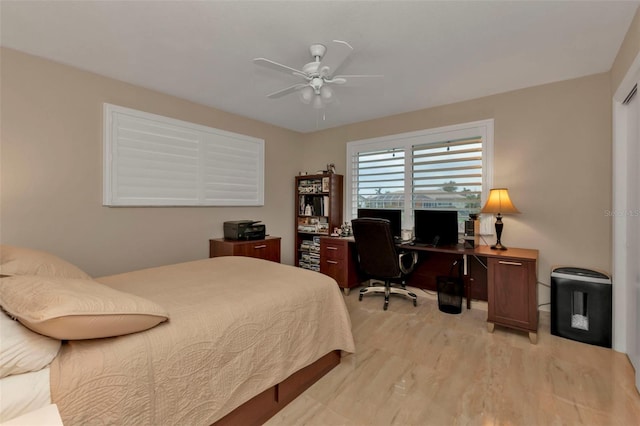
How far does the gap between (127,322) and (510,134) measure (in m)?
3.73

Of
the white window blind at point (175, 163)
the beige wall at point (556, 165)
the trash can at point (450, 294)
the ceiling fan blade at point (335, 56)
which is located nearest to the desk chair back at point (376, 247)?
the trash can at point (450, 294)

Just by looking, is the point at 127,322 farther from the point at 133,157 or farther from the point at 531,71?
the point at 531,71

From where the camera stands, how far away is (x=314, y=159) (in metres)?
4.86

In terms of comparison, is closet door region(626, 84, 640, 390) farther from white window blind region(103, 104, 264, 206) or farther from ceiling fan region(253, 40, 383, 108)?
white window blind region(103, 104, 264, 206)

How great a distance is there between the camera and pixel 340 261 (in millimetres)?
3822

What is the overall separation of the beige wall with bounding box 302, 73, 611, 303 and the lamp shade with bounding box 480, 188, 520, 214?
279mm

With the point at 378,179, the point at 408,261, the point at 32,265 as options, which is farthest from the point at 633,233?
the point at 32,265

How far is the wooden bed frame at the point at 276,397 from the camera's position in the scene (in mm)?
1477

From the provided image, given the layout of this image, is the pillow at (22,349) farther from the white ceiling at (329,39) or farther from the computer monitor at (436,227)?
the computer monitor at (436,227)

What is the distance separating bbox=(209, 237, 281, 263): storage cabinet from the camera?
3.49 meters

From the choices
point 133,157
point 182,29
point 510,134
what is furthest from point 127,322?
point 510,134

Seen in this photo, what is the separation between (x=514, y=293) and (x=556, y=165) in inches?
55.5

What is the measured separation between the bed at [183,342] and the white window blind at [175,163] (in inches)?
49.3

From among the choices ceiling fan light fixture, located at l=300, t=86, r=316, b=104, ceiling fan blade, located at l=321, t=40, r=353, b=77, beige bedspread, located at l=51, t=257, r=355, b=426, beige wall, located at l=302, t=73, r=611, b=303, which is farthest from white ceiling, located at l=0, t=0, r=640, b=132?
beige bedspread, located at l=51, t=257, r=355, b=426
